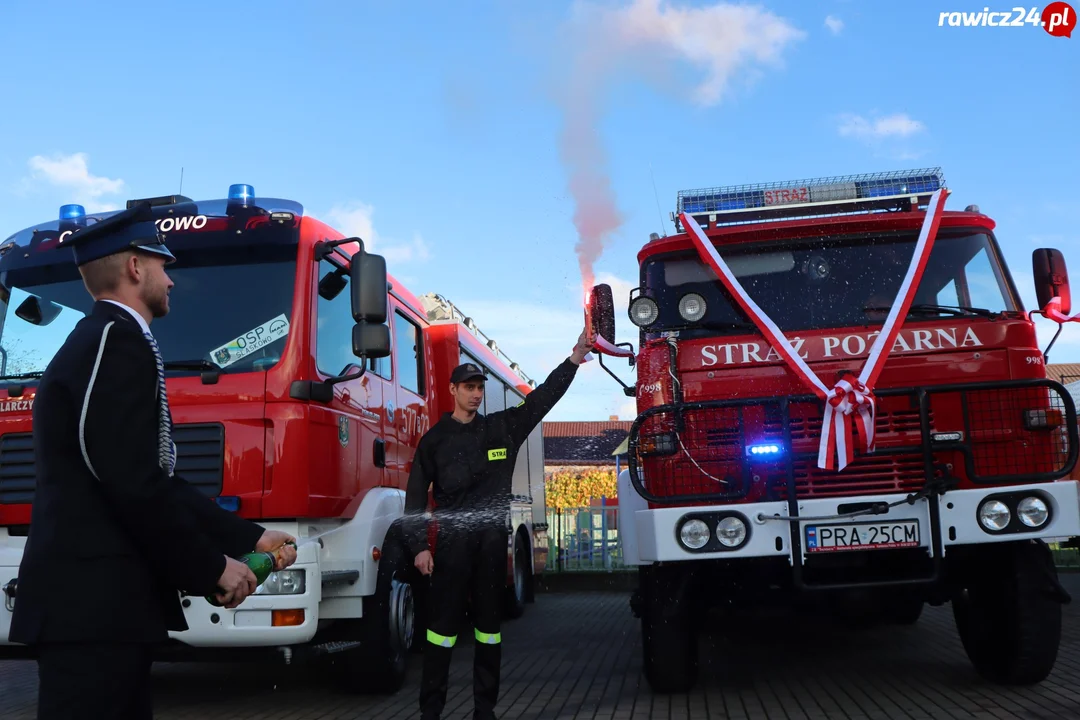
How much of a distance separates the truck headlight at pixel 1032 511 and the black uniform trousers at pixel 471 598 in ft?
9.55

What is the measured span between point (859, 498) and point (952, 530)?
1.73 feet

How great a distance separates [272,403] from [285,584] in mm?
1062

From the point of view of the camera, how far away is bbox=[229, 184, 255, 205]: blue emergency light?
6758mm

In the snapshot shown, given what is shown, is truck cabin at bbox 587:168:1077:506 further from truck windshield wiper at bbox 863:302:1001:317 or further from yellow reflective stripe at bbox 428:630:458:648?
yellow reflective stripe at bbox 428:630:458:648

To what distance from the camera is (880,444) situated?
5938 millimetres

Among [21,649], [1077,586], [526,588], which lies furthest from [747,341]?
[1077,586]

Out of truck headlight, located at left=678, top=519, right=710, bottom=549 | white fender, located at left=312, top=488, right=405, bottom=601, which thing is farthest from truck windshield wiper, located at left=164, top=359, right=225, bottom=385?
truck headlight, located at left=678, top=519, right=710, bottom=549

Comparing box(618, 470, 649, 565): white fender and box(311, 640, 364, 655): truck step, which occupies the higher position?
box(618, 470, 649, 565): white fender

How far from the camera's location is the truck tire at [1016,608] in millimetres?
5945

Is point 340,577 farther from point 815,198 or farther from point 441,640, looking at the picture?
point 815,198

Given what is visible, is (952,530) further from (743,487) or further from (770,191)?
(770,191)

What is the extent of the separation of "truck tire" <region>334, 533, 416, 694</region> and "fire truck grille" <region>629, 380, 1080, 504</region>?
1.94 meters

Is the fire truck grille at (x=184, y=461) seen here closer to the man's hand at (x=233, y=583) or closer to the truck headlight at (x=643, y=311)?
the truck headlight at (x=643, y=311)

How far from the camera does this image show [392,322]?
307 inches
